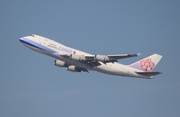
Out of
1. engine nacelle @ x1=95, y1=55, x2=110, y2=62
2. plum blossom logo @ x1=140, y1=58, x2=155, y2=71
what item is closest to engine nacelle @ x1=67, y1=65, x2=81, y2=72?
engine nacelle @ x1=95, y1=55, x2=110, y2=62

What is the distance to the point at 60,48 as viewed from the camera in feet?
207

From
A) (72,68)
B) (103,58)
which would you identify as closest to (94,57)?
(103,58)

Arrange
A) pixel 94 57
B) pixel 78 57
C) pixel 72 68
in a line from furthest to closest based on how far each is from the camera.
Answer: pixel 72 68 → pixel 78 57 → pixel 94 57

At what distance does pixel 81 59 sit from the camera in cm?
6219

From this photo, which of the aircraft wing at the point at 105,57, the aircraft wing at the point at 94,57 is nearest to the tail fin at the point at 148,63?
the aircraft wing at the point at 105,57

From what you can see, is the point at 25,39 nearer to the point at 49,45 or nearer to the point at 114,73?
the point at 49,45

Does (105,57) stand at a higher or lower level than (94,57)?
lower

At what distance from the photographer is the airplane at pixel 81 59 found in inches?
2435

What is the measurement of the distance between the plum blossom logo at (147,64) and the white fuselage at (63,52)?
3.02 meters

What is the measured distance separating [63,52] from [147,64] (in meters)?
16.6

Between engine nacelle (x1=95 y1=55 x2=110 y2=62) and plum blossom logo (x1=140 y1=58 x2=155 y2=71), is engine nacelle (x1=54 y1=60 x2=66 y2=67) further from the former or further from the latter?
plum blossom logo (x1=140 y1=58 x2=155 y2=71)

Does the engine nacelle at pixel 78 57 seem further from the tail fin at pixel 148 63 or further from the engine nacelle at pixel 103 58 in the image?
the tail fin at pixel 148 63

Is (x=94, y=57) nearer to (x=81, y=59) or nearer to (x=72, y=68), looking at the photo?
(x=81, y=59)

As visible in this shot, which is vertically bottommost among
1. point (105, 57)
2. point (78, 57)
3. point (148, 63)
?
point (105, 57)
